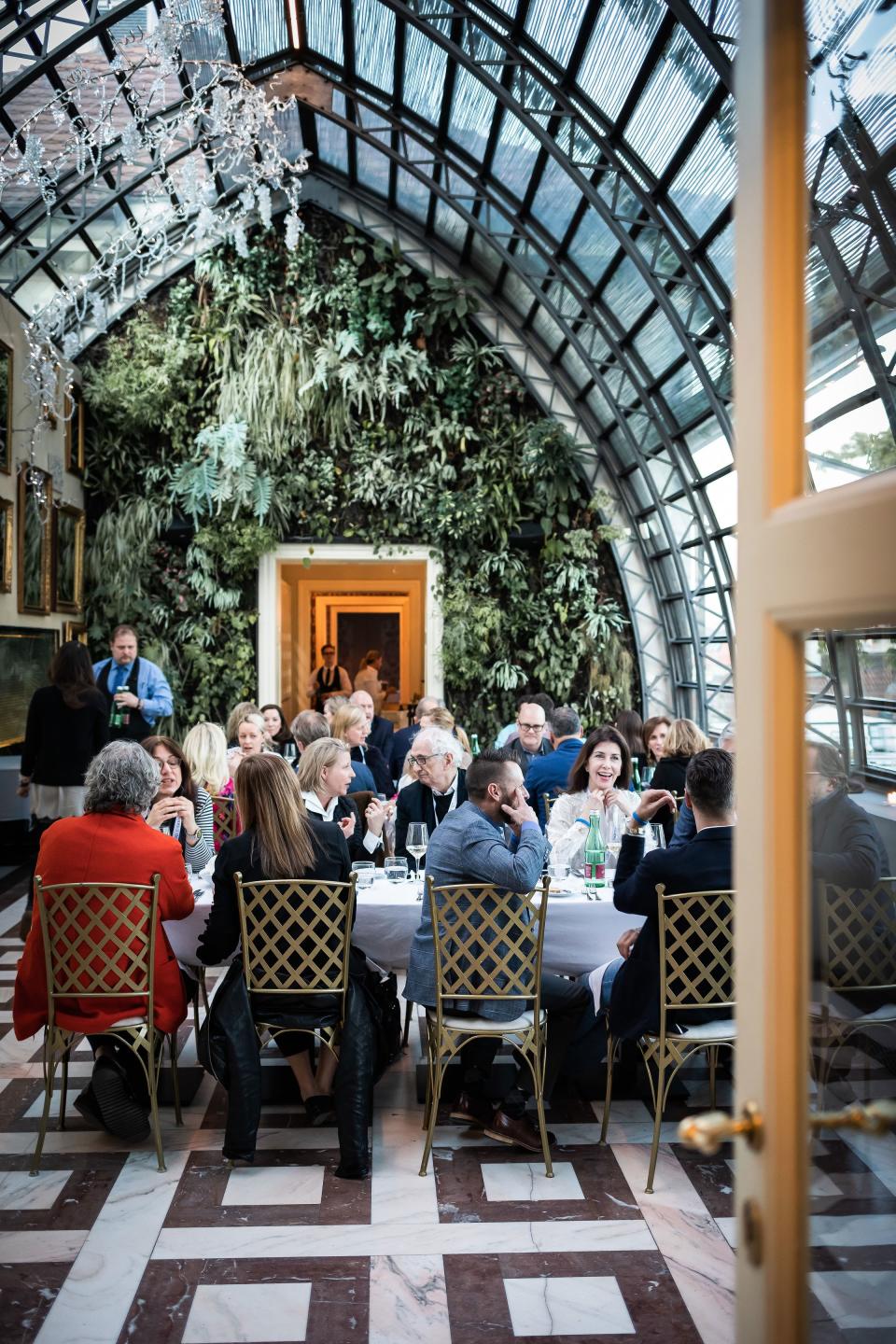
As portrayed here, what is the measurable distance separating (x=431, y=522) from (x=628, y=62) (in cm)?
507

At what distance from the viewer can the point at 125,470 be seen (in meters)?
12.1

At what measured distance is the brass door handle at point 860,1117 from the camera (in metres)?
1.27

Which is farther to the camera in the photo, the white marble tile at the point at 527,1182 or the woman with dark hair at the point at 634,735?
the woman with dark hair at the point at 634,735

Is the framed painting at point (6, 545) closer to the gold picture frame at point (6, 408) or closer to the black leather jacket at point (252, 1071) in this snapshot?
the gold picture frame at point (6, 408)

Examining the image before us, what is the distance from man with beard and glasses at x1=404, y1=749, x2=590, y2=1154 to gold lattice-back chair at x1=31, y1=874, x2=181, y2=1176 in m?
0.92

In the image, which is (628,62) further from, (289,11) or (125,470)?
(125,470)

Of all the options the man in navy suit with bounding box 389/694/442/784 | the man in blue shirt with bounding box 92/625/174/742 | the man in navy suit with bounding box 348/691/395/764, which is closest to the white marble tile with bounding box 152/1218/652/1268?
the man in navy suit with bounding box 389/694/442/784

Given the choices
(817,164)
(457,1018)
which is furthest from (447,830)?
(817,164)

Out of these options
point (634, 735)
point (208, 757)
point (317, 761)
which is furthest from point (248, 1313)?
point (634, 735)

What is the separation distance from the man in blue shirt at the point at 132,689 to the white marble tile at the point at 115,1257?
552 centimetres

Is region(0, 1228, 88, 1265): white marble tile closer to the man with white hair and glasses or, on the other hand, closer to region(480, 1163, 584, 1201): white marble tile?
region(480, 1163, 584, 1201): white marble tile

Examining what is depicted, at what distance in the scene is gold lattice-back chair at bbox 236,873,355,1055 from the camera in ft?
12.6

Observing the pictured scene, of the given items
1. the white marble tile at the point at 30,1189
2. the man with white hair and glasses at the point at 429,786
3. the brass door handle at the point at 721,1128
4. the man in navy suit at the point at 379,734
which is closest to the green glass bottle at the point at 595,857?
the man with white hair and glasses at the point at 429,786

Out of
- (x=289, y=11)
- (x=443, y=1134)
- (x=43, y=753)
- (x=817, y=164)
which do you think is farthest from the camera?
(x=289, y=11)
